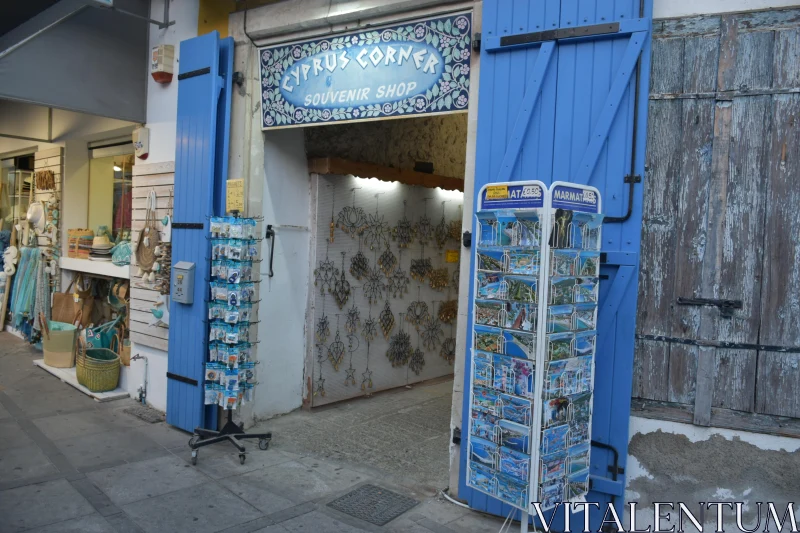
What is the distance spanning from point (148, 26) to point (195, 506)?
16.8ft

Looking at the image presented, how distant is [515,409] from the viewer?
3365mm

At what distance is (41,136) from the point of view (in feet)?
28.7

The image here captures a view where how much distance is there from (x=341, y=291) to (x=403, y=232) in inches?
51.8

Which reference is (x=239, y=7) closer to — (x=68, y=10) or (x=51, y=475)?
(x=68, y=10)

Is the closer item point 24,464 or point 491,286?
point 491,286

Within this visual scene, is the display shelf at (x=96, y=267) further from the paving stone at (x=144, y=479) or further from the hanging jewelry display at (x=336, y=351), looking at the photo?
the paving stone at (x=144, y=479)

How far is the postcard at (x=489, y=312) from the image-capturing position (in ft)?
11.2

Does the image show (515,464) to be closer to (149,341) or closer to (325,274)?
(325,274)

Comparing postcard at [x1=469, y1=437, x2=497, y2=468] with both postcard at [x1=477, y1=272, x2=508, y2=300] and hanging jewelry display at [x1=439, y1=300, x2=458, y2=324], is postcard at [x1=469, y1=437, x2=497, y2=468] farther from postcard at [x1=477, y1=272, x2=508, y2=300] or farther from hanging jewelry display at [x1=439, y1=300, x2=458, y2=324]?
hanging jewelry display at [x1=439, y1=300, x2=458, y2=324]

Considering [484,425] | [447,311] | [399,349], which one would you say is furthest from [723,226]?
[447,311]

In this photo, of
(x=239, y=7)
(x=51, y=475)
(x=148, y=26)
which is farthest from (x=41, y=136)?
(x=51, y=475)

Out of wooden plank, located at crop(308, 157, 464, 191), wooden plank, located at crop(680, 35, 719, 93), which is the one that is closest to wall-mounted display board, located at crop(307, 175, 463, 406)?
wooden plank, located at crop(308, 157, 464, 191)

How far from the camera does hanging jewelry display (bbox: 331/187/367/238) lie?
270 inches

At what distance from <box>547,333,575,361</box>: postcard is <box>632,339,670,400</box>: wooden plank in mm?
770
